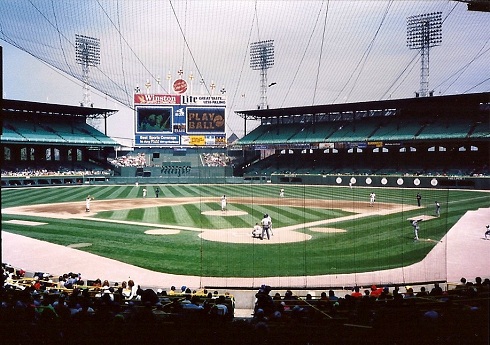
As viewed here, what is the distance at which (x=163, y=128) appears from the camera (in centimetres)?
6166

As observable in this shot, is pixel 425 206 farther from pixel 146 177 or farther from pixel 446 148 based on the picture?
pixel 146 177

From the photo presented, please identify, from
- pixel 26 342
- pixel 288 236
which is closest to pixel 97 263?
pixel 288 236

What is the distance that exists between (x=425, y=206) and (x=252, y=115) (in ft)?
152

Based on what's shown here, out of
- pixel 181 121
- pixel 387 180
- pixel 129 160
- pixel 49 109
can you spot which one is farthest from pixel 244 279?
pixel 129 160

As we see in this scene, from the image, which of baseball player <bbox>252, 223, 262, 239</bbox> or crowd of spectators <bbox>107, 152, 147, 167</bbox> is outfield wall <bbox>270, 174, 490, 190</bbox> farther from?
baseball player <bbox>252, 223, 262, 239</bbox>

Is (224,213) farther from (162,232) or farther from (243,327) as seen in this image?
(243,327)

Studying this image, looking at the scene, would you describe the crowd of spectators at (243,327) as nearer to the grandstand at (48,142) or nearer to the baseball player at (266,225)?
the baseball player at (266,225)

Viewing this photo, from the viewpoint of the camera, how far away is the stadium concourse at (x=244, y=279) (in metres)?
13.5

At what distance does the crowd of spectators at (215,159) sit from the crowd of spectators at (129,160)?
10595mm

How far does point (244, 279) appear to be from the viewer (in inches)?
564

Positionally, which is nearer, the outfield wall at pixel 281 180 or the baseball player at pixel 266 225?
the baseball player at pixel 266 225

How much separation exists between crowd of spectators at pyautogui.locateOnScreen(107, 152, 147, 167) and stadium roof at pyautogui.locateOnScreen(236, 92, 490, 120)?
1977 centimetres

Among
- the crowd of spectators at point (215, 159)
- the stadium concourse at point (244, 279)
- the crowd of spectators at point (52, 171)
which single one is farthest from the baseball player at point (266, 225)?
the crowd of spectators at point (215, 159)

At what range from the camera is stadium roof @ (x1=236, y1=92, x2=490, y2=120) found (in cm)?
5145
